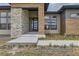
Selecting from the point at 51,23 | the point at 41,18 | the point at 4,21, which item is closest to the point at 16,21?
the point at 41,18

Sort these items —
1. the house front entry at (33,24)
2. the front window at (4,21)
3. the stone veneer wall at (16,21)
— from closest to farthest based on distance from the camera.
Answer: the stone veneer wall at (16,21), the front window at (4,21), the house front entry at (33,24)

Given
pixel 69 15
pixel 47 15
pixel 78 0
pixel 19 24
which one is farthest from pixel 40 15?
pixel 78 0

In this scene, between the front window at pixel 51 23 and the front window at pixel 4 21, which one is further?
the front window at pixel 51 23

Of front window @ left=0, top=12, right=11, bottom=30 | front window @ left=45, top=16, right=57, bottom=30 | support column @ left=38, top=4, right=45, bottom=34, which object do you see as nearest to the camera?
support column @ left=38, top=4, right=45, bottom=34

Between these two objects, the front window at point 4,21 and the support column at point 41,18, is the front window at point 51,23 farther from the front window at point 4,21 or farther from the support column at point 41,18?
the support column at point 41,18

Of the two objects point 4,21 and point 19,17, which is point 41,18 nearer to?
point 19,17

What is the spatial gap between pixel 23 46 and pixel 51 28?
58.0ft

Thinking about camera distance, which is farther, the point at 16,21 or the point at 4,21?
the point at 4,21

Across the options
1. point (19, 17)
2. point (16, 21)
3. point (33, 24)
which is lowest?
point (33, 24)

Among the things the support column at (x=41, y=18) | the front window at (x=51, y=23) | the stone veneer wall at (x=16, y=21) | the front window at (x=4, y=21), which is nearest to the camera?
the support column at (x=41, y=18)

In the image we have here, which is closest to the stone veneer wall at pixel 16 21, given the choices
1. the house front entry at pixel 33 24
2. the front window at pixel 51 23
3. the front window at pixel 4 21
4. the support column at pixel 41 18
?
the support column at pixel 41 18

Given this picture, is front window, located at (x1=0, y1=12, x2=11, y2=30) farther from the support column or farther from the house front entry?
the support column

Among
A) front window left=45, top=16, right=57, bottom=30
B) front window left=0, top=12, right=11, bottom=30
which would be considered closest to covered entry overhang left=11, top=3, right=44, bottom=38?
front window left=0, top=12, right=11, bottom=30

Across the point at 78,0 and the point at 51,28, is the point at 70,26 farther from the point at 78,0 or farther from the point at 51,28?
the point at 78,0
